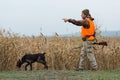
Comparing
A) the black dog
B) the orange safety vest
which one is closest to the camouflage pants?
the orange safety vest

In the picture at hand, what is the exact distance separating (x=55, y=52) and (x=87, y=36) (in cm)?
147

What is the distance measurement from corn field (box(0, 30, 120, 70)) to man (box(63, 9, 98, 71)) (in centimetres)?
51

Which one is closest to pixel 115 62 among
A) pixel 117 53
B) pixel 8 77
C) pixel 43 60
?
pixel 117 53

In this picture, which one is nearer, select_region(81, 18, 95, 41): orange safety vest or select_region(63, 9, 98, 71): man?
select_region(63, 9, 98, 71): man

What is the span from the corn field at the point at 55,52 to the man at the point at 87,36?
51cm

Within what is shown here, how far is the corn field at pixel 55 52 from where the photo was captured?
1398cm

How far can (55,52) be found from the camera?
1449cm

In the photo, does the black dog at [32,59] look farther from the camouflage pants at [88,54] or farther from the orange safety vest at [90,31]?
the orange safety vest at [90,31]

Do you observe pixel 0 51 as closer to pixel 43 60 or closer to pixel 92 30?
pixel 43 60

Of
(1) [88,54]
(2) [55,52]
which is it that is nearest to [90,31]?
(1) [88,54]

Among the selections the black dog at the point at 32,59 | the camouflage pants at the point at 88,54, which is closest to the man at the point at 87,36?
the camouflage pants at the point at 88,54

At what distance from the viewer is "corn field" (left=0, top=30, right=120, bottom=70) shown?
13977 millimetres

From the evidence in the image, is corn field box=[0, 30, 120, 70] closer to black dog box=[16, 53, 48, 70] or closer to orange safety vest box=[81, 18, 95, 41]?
black dog box=[16, 53, 48, 70]

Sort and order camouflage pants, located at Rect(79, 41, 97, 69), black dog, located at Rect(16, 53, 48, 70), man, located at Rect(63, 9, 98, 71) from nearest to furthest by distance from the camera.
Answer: man, located at Rect(63, 9, 98, 71), camouflage pants, located at Rect(79, 41, 97, 69), black dog, located at Rect(16, 53, 48, 70)
